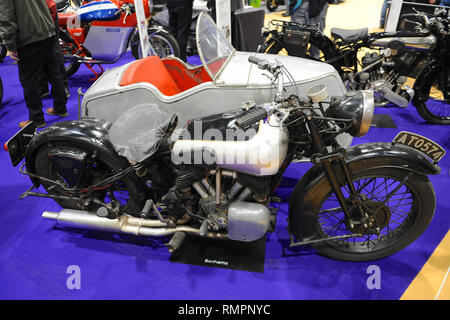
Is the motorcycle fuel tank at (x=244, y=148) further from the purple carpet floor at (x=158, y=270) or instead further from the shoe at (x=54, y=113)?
the shoe at (x=54, y=113)

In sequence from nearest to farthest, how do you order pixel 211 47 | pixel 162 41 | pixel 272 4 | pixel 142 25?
pixel 211 47
pixel 142 25
pixel 162 41
pixel 272 4

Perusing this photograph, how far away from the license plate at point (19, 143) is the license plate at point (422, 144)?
8.96ft

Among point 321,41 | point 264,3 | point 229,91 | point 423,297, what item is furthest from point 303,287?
point 264,3

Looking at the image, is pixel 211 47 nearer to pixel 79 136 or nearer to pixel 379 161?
pixel 79 136

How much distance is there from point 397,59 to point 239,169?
3.42 m

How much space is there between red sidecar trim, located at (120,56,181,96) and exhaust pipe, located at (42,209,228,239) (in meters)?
1.20

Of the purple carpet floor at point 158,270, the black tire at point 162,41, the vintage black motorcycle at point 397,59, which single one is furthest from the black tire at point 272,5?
the purple carpet floor at point 158,270

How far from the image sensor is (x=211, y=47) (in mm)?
3051

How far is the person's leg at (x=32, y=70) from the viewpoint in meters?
3.98

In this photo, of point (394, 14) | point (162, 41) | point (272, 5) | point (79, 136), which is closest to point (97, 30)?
point (162, 41)

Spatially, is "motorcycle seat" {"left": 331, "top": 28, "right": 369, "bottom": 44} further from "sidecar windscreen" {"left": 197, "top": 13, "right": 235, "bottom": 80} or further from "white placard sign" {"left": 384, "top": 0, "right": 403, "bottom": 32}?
"sidecar windscreen" {"left": 197, "top": 13, "right": 235, "bottom": 80}

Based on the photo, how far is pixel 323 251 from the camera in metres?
2.53

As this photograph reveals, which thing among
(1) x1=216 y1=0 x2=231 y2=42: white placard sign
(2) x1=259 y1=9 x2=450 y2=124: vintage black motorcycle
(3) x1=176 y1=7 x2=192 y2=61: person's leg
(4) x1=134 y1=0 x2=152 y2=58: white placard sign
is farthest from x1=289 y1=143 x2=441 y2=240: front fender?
(3) x1=176 y1=7 x2=192 y2=61: person's leg

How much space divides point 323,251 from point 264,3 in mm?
10113
